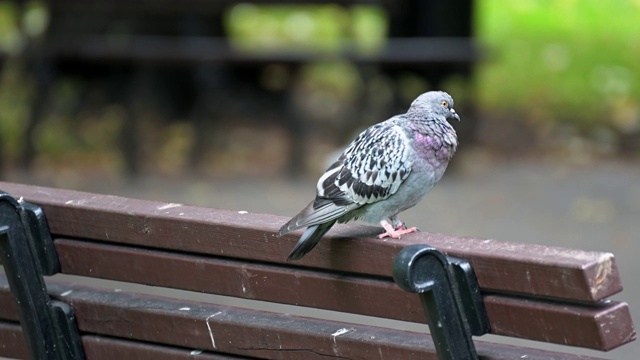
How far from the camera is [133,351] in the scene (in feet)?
8.91

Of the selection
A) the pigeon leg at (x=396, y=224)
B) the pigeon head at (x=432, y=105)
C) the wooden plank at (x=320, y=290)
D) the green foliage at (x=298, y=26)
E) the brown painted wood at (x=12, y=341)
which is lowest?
the green foliage at (x=298, y=26)

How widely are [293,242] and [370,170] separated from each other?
1.62ft

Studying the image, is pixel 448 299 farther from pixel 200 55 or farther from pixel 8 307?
pixel 200 55

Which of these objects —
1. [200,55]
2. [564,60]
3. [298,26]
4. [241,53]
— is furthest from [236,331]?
[298,26]

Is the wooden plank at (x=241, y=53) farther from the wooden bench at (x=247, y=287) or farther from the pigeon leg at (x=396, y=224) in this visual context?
the wooden bench at (x=247, y=287)

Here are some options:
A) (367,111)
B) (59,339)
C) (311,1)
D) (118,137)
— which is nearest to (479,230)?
(367,111)

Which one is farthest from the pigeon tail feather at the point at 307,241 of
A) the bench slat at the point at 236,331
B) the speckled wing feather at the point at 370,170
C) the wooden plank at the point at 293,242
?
the speckled wing feather at the point at 370,170

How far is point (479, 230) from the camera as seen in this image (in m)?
6.86

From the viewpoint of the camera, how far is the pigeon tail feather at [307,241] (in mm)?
2488

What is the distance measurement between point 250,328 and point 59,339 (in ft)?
1.75

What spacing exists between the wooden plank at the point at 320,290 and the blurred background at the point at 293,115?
406cm

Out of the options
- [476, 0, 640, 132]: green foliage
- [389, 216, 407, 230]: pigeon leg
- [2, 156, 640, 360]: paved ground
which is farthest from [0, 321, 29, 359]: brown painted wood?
[476, 0, 640, 132]: green foliage

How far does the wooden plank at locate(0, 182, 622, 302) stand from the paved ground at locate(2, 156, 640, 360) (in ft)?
13.0

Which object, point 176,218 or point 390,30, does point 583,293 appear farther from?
point 390,30
